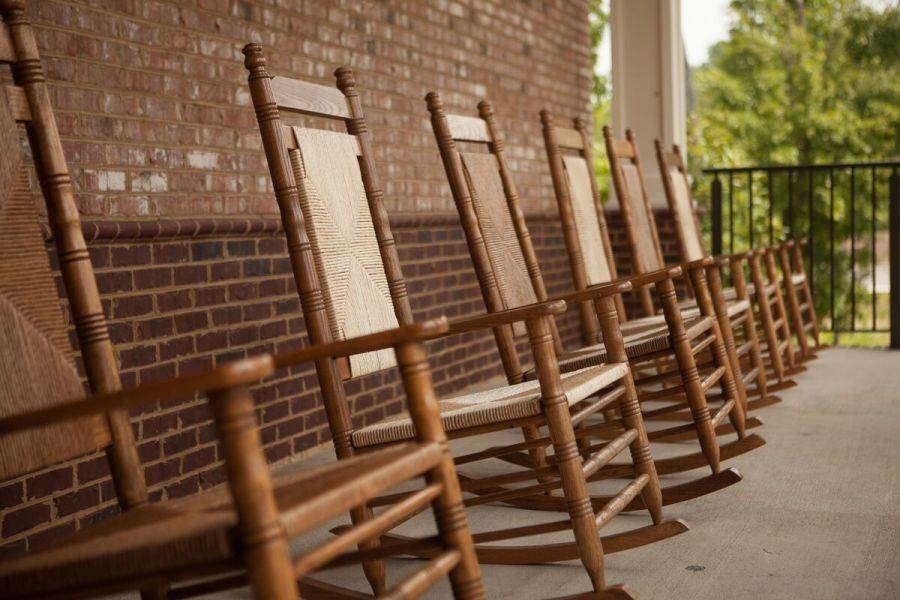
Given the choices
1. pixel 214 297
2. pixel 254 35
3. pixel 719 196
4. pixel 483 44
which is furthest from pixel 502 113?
pixel 214 297

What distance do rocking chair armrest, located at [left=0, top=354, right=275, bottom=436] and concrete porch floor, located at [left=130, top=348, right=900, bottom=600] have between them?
1.02m

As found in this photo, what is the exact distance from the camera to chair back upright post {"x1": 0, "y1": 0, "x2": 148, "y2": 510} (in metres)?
1.75

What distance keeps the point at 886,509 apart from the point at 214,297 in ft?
6.22

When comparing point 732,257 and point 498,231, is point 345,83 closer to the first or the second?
point 498,231

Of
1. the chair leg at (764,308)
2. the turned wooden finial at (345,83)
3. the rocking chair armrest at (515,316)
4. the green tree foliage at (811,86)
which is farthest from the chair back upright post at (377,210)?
the green tree foliage at (811,86)

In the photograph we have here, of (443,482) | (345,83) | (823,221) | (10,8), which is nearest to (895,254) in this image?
(345,83)

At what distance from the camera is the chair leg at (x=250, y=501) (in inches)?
45.7

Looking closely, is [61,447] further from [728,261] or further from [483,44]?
[483,44]

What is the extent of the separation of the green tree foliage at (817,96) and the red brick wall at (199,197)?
11849mm

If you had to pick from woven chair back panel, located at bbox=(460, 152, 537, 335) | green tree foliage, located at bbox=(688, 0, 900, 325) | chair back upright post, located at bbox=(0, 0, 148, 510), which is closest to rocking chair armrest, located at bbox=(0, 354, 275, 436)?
chair back upright post, located at bbox=(0, 0, 148, 510)

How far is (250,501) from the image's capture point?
Answer: 3.81ft

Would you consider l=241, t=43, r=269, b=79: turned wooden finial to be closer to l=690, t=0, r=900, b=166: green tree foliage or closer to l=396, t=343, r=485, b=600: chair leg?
l=396, t=343, r=485, b=600: chair leg

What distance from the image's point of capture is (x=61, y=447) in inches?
65.5

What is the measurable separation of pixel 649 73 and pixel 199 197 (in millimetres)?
3859
